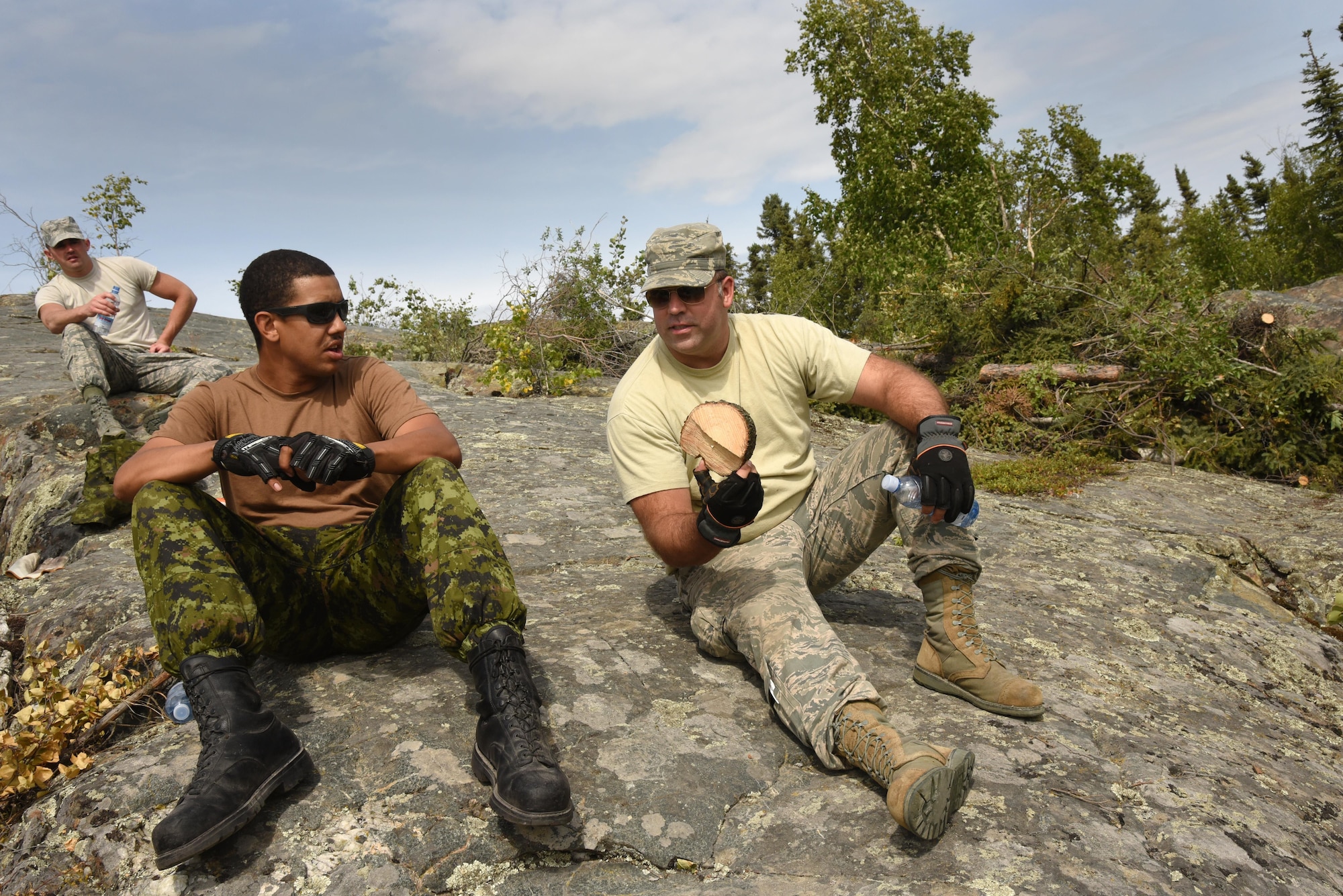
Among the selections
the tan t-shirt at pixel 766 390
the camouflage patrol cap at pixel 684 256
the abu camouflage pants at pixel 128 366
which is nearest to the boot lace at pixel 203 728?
the tan t-shirt at pixel 766 390

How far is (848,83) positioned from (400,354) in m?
17.6

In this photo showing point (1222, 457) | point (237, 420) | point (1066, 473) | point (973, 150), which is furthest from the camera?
point (973, 150)

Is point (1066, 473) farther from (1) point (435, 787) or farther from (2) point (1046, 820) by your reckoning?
(1) point (435, 787)

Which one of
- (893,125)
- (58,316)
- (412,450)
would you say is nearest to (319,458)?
(412,450)

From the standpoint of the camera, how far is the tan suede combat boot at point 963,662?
2531 millimetres

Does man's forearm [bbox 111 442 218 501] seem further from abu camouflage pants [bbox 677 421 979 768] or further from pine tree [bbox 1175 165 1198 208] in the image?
pine tree [bbox 1175 165 1198 208]

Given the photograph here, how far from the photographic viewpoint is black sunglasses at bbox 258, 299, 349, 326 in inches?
108

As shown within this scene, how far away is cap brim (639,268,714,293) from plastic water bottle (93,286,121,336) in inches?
219

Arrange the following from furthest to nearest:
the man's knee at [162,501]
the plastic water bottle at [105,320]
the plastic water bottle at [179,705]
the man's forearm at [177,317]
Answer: the man's forearm at [177,317], the plastic water bottle at [105,320], the man's knee at [162,501], the plastic water bottle at [179,705]

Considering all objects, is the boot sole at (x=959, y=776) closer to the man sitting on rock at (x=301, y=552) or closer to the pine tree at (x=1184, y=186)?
the man sitting on rock at (x=301, y=552)

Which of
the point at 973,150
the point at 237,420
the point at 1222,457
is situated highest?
the point at 973,150

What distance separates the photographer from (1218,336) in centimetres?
757

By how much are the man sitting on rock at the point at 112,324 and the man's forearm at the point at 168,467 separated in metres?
4.24

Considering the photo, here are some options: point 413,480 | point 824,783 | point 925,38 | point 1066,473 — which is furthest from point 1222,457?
point 925,38
